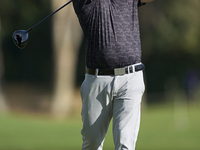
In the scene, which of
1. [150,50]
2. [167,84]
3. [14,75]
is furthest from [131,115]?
[14,75]

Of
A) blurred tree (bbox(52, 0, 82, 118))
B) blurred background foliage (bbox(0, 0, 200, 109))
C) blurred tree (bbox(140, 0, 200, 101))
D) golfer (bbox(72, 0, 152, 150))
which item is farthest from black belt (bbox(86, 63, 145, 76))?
blurred tree (bbox(140, 0, 200, 101))

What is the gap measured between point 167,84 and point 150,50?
3.58 meters

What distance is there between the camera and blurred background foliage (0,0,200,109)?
95.5 ft

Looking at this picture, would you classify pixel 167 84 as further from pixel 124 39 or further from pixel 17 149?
pixel 124 39

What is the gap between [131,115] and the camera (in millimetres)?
5551

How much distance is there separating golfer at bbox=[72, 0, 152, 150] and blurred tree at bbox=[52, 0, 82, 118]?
20.1 metres

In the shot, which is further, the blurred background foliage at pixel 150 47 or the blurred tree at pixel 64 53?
the blurred background foliage at pixel 150 47

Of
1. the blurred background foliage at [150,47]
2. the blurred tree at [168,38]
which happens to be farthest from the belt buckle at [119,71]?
the blurred tree at [168,38]

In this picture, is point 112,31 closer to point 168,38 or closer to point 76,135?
point 76,135

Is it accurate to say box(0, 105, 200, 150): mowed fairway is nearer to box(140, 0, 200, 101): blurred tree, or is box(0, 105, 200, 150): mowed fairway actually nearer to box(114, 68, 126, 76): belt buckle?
box(140, 0, 200, 101): blurred tree

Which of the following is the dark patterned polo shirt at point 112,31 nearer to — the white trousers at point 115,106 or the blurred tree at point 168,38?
the white trousers at point 115,106

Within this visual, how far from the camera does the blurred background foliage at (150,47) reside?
29109mm

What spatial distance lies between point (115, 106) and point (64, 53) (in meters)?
21.4

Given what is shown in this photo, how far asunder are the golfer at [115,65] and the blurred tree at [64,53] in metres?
20.1
